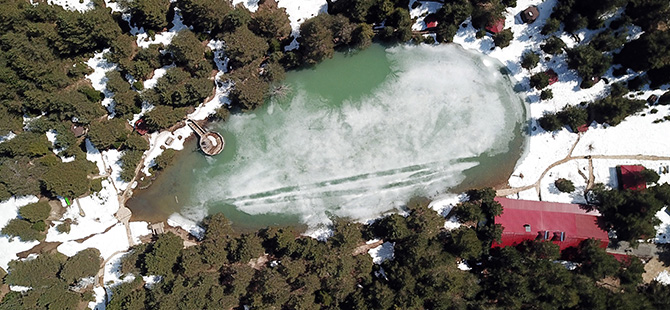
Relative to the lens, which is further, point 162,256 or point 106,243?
point 106,243

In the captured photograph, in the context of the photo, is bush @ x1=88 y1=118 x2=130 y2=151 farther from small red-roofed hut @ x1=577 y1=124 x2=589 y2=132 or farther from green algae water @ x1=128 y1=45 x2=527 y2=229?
small red-roofed hut @ x1=577 y1=124 x2=589 y2=132

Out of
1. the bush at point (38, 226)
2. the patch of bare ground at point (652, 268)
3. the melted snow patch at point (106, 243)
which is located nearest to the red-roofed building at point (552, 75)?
the patch of bare ground at point (652, 268)

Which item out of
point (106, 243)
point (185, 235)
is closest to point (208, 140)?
point (185, 235)

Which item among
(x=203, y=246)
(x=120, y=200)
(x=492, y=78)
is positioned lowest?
(x=203, y=246)

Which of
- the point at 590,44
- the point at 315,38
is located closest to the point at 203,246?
the point at 315,38

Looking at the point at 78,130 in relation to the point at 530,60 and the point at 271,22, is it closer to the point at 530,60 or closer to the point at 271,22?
the point at 271,22

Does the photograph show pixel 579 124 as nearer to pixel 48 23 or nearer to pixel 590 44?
pixel 590 44
